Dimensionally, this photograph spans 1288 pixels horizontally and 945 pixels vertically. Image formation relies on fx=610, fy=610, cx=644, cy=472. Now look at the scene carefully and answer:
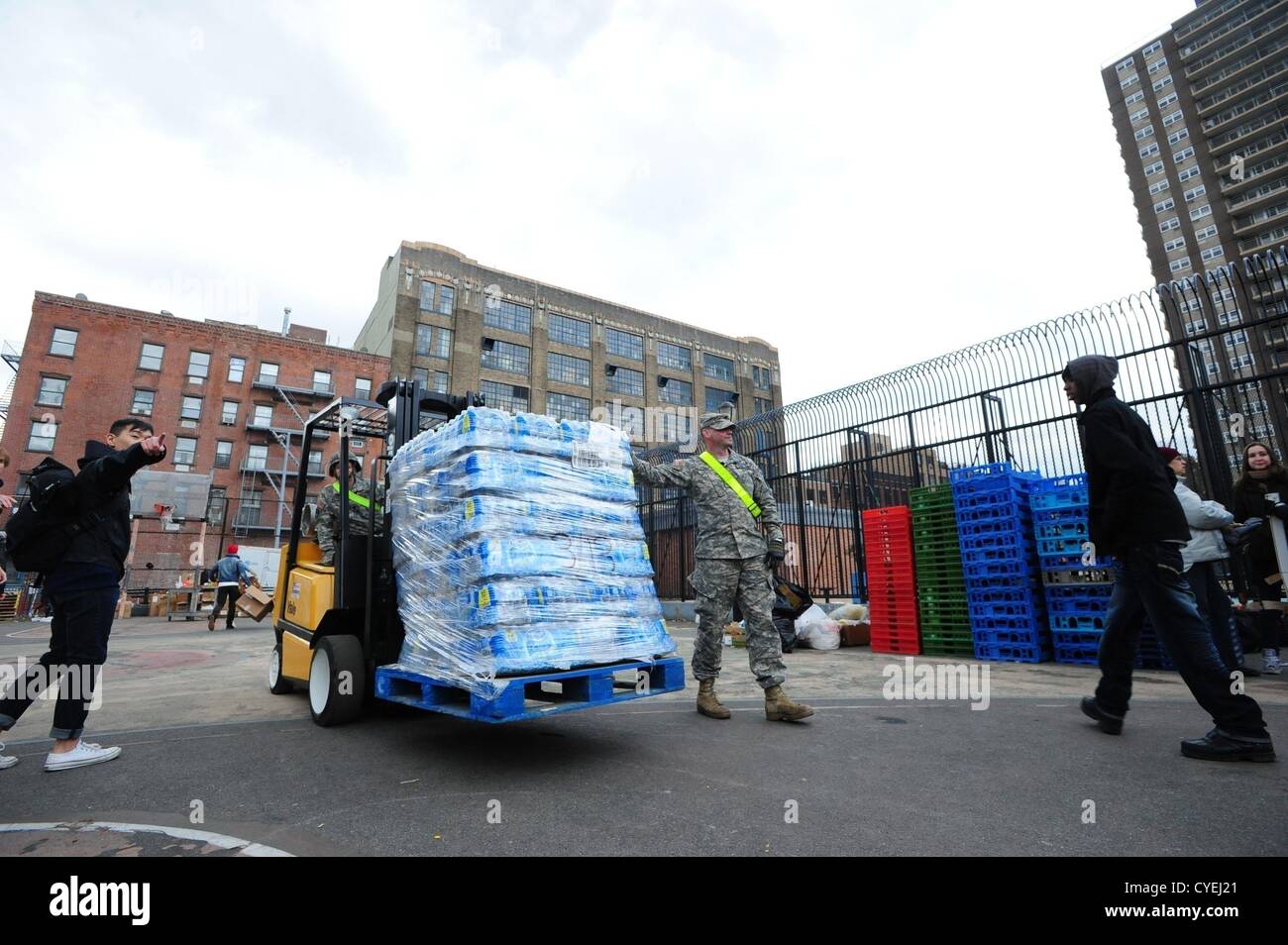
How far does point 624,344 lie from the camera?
4828 cm

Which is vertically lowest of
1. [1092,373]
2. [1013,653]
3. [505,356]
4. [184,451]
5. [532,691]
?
[1013,653]

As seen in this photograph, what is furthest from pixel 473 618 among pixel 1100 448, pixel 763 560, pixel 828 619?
pixel 828 619

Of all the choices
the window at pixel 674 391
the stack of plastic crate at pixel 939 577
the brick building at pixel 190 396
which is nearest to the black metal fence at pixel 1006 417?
the stack of plastic crate at pixel 939 577

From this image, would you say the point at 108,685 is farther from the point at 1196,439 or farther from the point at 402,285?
the point at 402,285

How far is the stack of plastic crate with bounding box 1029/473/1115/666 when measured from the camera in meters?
6.88

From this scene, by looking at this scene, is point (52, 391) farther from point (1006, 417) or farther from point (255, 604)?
point (1006, 417)

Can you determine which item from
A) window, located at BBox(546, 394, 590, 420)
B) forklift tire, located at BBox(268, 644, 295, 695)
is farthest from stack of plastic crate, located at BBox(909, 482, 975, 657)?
window, located at BBox(546, 394, 590, 420)

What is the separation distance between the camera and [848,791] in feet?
9.59

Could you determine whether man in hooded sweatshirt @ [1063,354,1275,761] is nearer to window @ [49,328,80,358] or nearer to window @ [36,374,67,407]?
window @ [36,374,67,407]

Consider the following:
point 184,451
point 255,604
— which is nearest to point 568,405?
point 184,451

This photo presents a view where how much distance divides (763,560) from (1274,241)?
76.1m

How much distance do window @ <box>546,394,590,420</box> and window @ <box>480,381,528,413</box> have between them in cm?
174

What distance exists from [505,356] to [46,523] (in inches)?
1587

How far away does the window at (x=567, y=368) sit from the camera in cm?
4434
